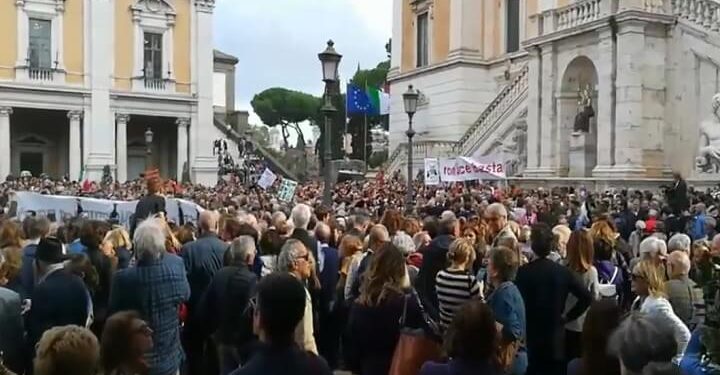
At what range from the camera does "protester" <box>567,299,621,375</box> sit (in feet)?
13.3

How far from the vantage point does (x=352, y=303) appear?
265 inches

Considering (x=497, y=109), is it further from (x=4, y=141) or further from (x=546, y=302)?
(x=546, y=302)

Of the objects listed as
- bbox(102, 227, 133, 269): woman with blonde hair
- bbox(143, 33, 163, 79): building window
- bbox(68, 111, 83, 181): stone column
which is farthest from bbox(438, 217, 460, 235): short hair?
bbox(143, 33, 163, 79): building window

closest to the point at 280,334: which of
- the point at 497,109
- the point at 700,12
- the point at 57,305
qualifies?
the point at 57,305

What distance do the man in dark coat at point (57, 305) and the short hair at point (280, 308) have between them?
270 centimetres

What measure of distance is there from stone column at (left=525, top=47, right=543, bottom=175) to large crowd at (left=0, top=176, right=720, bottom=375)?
55.5 feet

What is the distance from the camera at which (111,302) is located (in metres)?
6.19

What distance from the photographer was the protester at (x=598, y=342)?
4055 mm

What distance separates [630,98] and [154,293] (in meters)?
18.2

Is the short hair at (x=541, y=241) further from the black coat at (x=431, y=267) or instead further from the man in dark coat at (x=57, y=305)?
the man in dark coat at (x=57, y=305)

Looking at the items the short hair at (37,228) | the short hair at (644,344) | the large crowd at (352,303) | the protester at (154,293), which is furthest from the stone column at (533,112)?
the short hair at (644,344)

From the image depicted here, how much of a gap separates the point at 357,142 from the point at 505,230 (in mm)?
60678

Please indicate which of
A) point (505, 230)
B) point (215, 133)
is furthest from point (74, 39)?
point (505, 230)

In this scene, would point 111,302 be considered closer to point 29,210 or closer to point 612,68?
point 29,210
